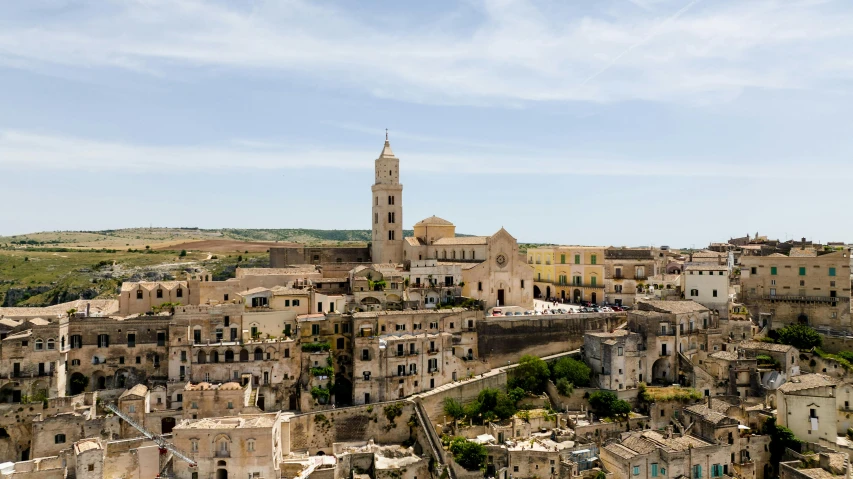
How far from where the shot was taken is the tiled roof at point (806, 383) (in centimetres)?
4306

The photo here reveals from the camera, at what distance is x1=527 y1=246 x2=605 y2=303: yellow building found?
61.0m

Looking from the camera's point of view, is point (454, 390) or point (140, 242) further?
point (140, 242)

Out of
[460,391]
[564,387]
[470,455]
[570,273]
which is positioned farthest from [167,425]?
[570,273]

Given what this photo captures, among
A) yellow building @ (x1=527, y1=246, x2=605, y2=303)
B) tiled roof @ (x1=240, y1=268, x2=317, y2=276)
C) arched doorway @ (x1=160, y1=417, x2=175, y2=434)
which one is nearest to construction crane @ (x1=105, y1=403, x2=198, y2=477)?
arched doorway @ (x1=160, y1=417, x2=175, y2=434)

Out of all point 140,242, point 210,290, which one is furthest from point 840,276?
point 140,242

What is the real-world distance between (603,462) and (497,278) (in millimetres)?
19735

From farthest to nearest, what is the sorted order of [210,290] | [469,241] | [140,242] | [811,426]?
[140,242] < [469,241] < [210,290] < [811,426]

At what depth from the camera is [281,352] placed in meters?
44.8

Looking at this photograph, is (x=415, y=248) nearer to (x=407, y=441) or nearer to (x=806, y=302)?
(x=407, y=441)

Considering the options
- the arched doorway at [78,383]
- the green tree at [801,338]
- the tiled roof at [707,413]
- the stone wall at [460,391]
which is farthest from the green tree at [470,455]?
the green tree at [801,338]

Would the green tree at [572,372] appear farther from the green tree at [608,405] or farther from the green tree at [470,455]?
the green tree at [470,455]

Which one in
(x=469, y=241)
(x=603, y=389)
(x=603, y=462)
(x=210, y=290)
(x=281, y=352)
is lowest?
(x=603, y=462)

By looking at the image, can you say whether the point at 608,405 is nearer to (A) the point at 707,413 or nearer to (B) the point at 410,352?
(A) the point at 707,413

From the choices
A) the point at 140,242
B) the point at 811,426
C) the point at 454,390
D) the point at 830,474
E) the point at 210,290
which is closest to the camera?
the point at 830,474
